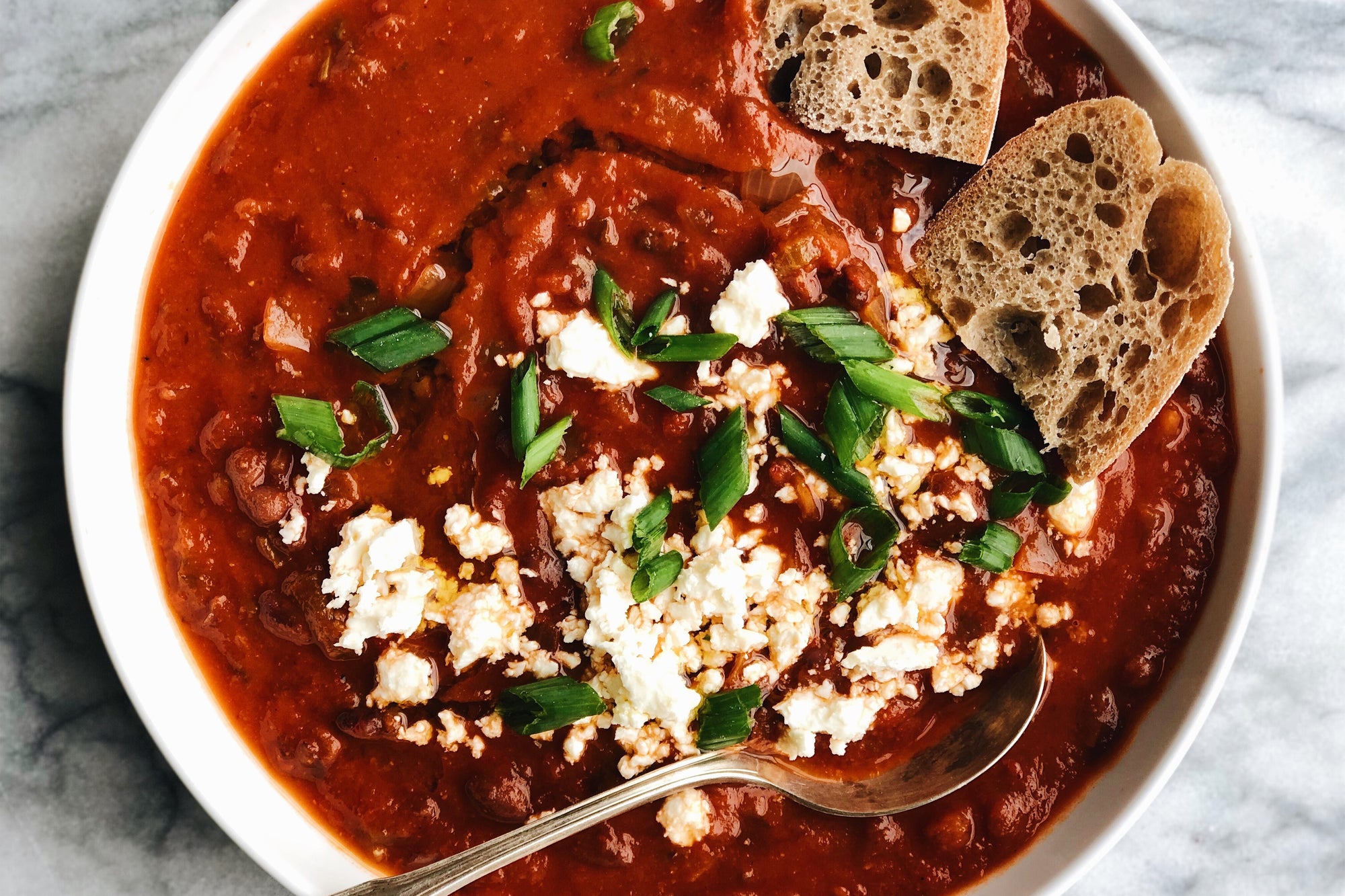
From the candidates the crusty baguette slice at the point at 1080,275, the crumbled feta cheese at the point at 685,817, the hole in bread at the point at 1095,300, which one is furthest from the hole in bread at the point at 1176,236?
the crumbled feta cheese at the point at 685,817

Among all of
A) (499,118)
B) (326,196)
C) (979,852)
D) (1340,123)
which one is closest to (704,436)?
(499,118)

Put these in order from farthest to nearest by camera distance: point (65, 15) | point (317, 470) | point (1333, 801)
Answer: point (1333, 801) → point (65, 15) → point (317, 470)

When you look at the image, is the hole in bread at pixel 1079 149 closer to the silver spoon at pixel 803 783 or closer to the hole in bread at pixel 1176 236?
the hole in bread at pixel 1176 236

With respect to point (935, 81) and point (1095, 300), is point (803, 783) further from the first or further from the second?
point (935, 81)

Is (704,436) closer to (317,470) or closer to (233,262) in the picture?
(317,470)

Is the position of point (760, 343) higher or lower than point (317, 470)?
higher
